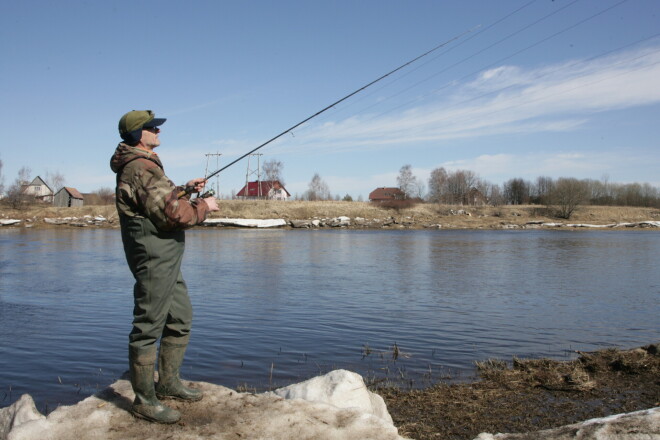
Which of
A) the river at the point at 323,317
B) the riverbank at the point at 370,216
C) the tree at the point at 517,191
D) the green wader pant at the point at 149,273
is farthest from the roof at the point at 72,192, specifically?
the green wader pant at the point at 149,273

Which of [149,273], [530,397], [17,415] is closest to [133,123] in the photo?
[149,273]

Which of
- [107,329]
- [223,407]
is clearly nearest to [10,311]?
[107,329]

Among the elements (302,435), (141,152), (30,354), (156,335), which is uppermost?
(141,152)

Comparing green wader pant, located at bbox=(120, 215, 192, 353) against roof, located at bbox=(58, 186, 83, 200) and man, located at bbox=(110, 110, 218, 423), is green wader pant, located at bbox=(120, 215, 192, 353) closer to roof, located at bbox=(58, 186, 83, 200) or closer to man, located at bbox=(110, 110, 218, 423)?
man, located at bbox=(110, 110, 218, 423)

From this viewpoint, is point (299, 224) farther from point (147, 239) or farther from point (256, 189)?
point (147, 239)

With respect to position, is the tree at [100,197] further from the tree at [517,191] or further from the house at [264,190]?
the tree at [517,191]

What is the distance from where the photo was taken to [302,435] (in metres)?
3.83

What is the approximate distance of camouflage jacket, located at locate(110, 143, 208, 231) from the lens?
4000 millimetres

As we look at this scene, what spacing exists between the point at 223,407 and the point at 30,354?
6.14 m

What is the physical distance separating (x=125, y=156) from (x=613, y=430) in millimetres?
3830

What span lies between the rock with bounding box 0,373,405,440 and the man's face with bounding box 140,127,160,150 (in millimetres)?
1943

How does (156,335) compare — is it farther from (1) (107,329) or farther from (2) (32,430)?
(1) (107,329)

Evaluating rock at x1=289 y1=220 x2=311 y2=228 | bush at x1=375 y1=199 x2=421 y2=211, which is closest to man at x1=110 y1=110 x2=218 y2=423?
rock at x1=289 y1=220 x2=311 y2=228

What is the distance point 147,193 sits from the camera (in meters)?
4.00
